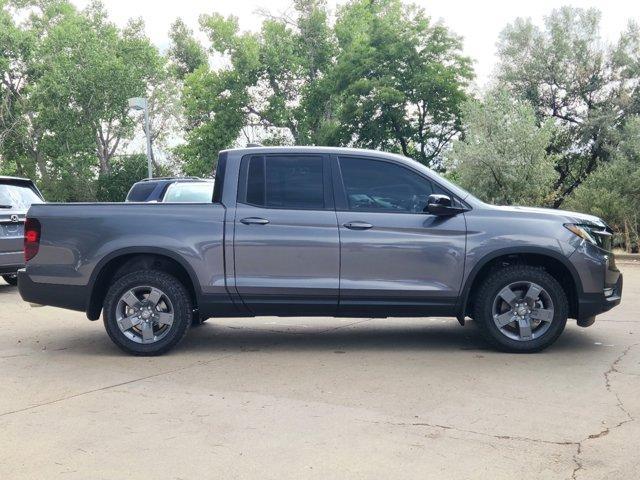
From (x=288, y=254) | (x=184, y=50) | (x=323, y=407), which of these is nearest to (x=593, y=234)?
(x=288, y=254)

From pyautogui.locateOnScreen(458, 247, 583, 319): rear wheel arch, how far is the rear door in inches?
47.7

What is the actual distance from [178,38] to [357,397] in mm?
58443

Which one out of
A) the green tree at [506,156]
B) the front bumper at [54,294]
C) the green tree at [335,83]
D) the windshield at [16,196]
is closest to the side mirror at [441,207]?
the front bumper at [54,294]

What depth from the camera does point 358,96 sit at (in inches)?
1400

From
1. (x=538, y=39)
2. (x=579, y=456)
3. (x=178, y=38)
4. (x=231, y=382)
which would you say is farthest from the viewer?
(x=178, y=38)

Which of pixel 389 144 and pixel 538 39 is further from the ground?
pixel 538 39

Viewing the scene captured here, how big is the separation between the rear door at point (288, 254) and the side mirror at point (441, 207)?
2.80 ft

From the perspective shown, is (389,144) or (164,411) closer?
(164,411)

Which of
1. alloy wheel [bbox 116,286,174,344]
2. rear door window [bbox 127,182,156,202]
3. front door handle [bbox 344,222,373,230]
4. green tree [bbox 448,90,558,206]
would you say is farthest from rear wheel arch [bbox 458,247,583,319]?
green tree [bbox 448,90,558,206]

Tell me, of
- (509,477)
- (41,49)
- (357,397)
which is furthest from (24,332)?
(41,49)

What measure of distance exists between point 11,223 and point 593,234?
8344 mm

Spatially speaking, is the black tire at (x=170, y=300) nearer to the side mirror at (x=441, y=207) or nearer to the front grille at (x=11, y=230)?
the side mirror at (x=441, y=207)

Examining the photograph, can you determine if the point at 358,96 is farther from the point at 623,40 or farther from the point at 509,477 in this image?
the point at 509,477

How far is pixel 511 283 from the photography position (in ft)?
20.8
